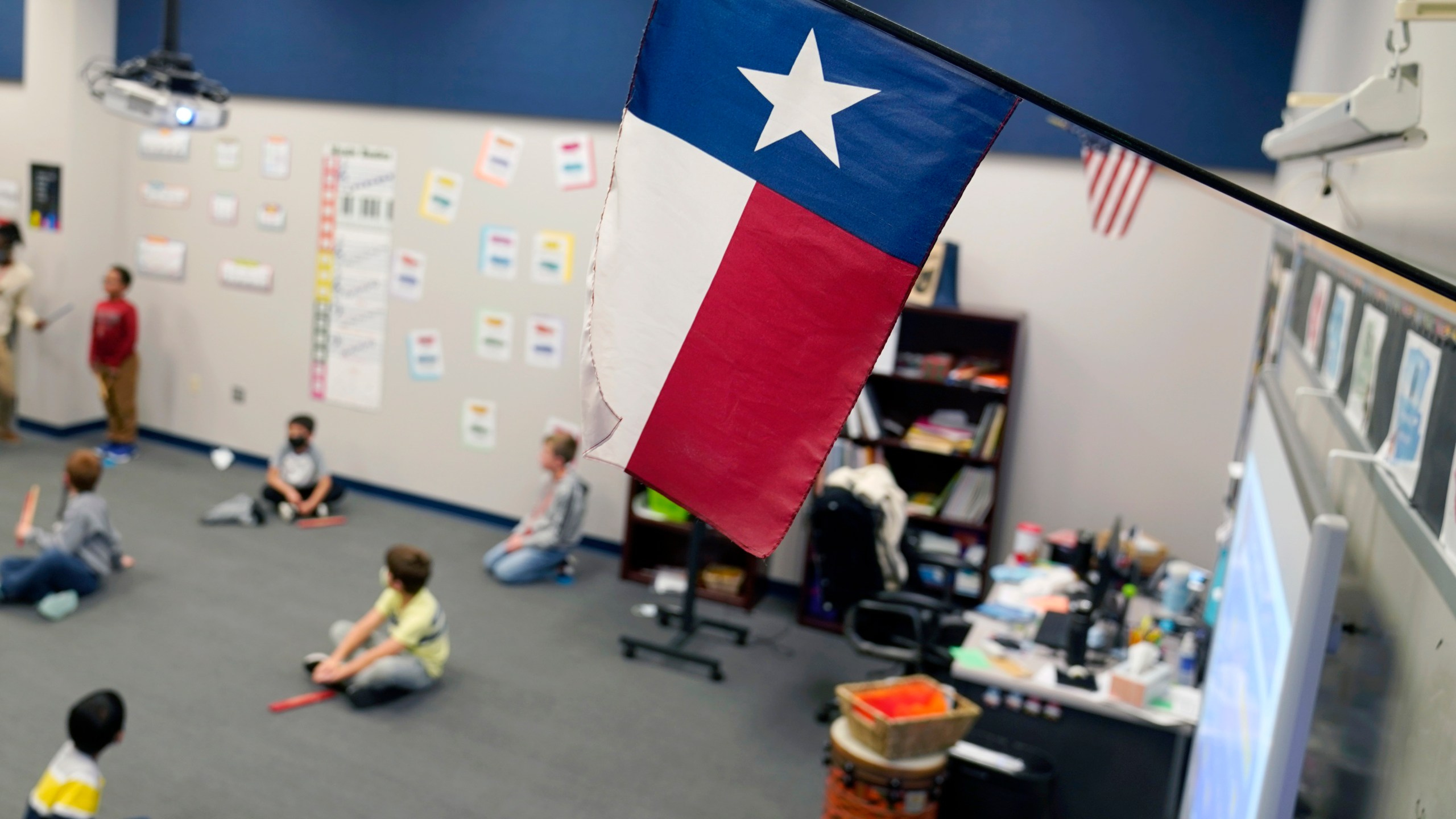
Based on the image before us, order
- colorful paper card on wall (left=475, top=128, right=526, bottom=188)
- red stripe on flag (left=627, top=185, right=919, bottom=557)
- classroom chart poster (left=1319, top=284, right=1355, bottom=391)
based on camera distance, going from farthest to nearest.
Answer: colorful paper card on wall (left=475, top=128, right=526, bottom=188), classroom chart poster (left=1319, top=284, right=1355, bottom=391), red stripe on flag (left=627, top=185, right=919, bottom=557)

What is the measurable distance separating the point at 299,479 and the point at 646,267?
572 centimetres

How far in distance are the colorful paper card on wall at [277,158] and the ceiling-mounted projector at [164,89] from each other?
1788 millimetres

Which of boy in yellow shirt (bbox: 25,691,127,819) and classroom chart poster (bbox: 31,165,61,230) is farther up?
classroom chart poster (bbox: 31,165,61,230)

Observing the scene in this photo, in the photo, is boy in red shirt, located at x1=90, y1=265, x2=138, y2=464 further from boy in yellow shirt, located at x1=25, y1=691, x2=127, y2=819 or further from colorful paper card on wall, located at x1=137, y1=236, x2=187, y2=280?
boy in yellow shirt, located at x1=25, y1=691, x2=127, y2=819

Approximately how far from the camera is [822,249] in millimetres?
1495

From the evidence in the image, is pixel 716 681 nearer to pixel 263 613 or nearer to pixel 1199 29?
pixel 263 613

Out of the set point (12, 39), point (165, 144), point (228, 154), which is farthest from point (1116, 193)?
point (12, 39)

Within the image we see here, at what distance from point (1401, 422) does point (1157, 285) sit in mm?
3934

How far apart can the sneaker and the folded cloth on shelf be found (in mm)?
3312

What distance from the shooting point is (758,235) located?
1.53 meters

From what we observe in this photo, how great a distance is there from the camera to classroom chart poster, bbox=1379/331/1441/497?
4.99 ft

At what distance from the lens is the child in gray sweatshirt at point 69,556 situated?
16.3 ft

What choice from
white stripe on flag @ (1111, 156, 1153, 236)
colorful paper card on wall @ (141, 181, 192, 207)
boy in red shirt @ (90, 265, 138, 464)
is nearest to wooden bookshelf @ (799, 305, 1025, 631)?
white stripe on flag @ (1111, 156, 1153, 236)

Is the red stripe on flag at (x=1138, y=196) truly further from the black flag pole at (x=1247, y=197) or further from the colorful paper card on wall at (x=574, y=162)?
the black flag pole at (x=1247, y=197)
